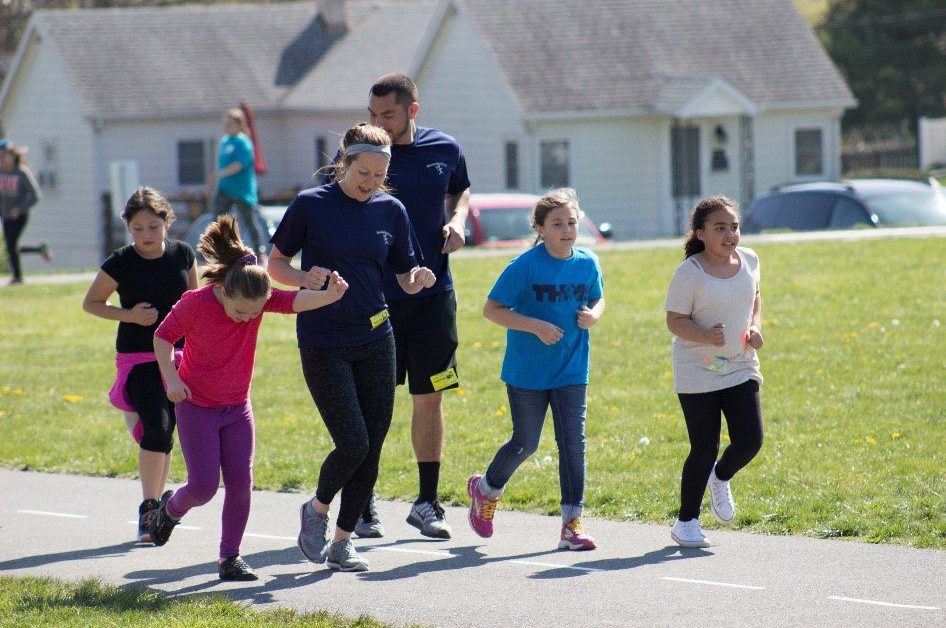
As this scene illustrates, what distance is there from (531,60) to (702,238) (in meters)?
25.7

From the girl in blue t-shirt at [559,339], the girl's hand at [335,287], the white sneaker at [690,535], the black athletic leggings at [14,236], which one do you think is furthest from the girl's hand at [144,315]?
the black athletic leggings at [14,236]

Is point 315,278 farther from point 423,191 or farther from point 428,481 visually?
point 428,481

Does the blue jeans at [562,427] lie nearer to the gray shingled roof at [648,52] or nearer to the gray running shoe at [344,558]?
the gray running shoe at [344,558]

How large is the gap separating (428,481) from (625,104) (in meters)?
25.2

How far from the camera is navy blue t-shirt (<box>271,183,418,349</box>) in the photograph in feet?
20.0

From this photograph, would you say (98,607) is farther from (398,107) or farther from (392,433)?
(392,433)

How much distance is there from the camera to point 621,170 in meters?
32.1

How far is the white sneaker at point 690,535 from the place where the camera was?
6.55 m

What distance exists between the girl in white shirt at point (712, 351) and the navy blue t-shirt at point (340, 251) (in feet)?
4.56

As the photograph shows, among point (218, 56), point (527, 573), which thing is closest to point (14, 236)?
point (527, 573)

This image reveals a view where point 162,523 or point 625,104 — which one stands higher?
point 625,104

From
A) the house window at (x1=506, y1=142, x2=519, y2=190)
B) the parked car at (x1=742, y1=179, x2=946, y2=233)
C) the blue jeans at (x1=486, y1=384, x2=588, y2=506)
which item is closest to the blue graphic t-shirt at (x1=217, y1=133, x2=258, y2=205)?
the parked car at (x1=742, y1=179, x2=946, y2=233)

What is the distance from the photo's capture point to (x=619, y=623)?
5.34 m

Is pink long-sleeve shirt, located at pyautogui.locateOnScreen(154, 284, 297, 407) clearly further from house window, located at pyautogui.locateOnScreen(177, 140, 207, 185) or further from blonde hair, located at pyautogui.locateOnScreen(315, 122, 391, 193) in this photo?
house window, located at pyautogui.locateOnScreen(177, 140, 207, 185)
